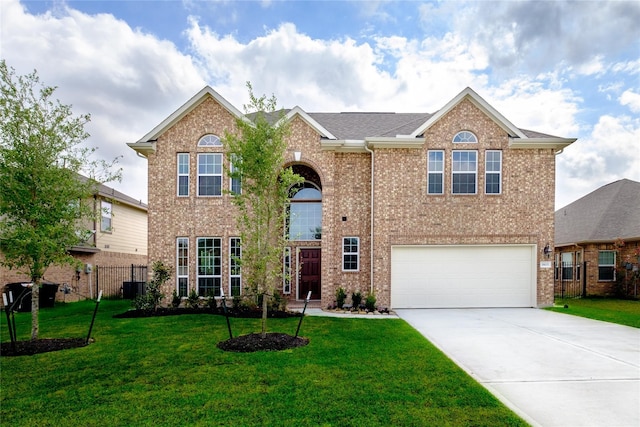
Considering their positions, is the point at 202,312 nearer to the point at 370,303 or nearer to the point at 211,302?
the point at 211,302

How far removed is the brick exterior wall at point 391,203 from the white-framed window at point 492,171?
0.57 ft

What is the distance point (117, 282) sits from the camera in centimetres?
2003

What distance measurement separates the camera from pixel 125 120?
1586 centimetres

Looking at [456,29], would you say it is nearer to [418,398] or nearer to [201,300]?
[418,398]

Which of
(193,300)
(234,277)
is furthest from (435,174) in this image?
(193,300)

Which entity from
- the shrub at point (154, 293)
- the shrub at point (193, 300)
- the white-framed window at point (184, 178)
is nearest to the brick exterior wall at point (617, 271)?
the shrub at point (193, 300)

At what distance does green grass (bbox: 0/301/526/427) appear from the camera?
4480 millimetres

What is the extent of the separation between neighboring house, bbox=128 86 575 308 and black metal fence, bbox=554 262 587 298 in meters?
7.83

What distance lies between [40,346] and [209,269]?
618 cm

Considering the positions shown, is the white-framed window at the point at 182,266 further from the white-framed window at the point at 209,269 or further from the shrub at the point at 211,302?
the shrub at the point at 211,302

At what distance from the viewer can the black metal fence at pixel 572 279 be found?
19.5 m

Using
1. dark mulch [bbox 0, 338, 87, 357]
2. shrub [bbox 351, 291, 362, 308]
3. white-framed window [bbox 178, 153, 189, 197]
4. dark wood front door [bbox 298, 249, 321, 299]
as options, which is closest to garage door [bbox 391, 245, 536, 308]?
shrub [bbox 351, 291, 362, 308]

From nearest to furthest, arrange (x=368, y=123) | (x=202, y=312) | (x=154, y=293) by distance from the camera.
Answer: (x=154, y=293)
(x=202, y=312)
(x=368, y=123)

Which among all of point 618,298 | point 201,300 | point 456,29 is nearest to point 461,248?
point 456,29
